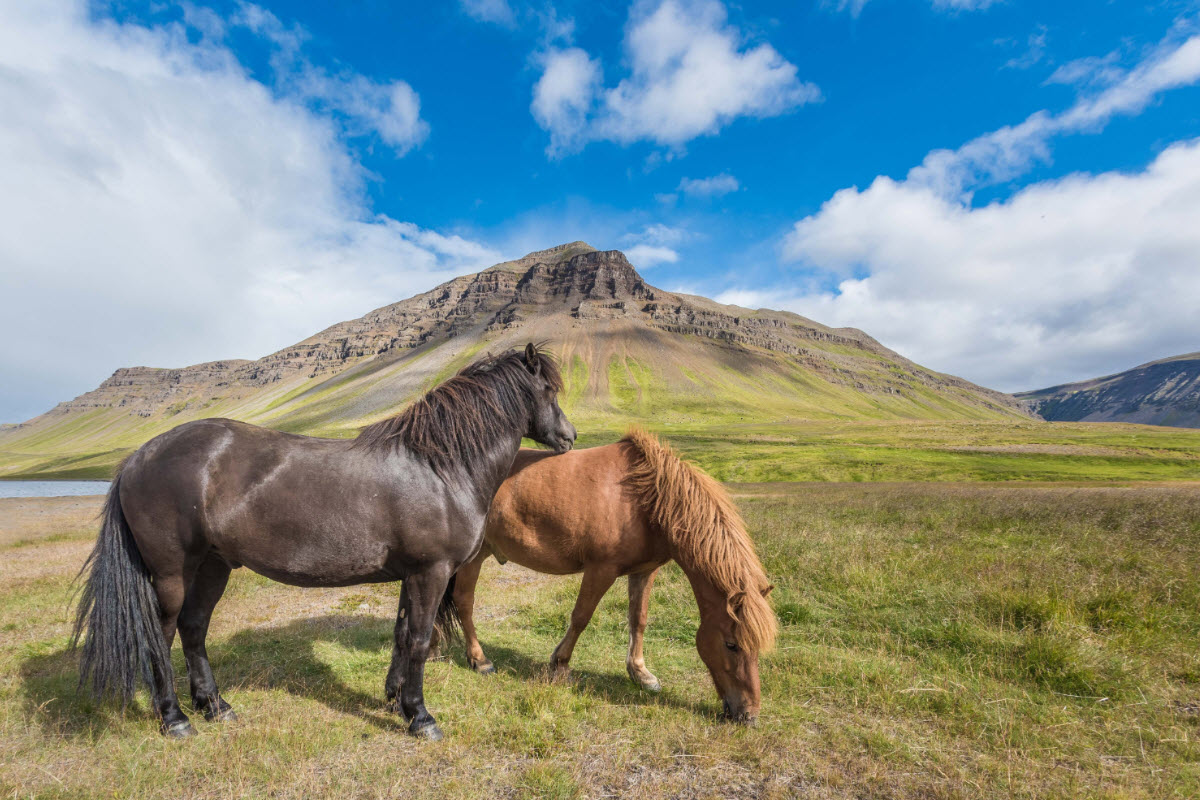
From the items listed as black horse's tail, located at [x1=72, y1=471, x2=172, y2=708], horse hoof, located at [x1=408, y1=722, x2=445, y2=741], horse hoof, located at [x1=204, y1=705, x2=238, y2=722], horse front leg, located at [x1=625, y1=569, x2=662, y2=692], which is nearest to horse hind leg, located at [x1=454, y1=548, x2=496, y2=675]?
horse hoof, located at [x1=408, y1=722, x2=445, y2=741]

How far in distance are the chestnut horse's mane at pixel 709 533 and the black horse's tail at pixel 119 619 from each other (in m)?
4.32

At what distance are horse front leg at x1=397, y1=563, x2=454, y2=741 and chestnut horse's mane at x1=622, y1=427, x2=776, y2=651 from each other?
205 cm

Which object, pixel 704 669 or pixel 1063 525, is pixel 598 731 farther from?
pixel 1063 525

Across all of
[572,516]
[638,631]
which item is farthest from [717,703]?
[572,516]

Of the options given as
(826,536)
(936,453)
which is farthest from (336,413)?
(826,536)

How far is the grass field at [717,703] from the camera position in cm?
349

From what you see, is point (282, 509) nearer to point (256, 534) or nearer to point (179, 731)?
point (256, 534)

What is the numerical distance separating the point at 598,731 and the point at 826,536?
8.05 metres

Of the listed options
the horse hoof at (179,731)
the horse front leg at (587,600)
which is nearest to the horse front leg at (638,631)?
the horse front leg at (587,600)

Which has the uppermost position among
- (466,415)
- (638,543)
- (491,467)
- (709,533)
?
(466,415)

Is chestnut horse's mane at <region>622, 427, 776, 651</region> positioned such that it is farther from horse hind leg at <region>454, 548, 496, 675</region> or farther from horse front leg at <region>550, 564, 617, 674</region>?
horse hind leg at <region>454, 548, 496, 675</region>

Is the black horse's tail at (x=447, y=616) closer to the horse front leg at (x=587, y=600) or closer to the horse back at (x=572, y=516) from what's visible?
the horse back at (x=572, y=516)

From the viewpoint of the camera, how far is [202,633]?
15.1 ft

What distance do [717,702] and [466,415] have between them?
11.8 feet
